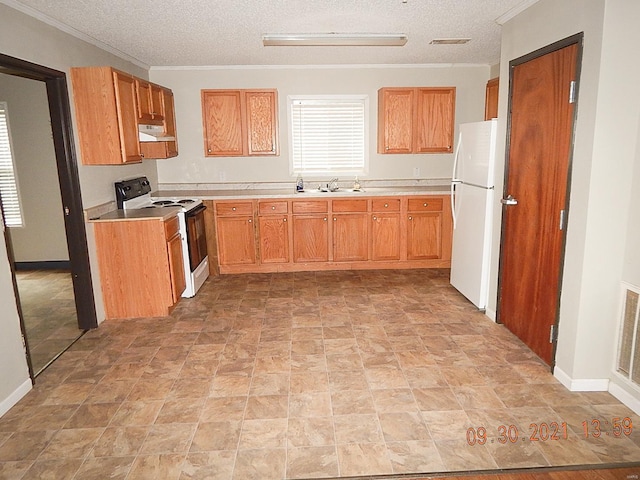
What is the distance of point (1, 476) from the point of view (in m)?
2.10

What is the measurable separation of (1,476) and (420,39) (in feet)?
14.3

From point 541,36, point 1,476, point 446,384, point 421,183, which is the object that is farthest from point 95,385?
point 421,183

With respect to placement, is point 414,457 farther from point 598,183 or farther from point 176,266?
point 176,266

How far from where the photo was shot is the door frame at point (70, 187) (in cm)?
344

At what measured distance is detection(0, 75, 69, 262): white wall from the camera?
524 cm

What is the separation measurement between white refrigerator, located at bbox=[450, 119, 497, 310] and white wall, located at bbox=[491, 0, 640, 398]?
105 cm

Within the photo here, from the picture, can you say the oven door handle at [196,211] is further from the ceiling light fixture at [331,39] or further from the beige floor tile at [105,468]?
the beige floor tile at [105,468]

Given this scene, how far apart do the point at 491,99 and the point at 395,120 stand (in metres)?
1.17

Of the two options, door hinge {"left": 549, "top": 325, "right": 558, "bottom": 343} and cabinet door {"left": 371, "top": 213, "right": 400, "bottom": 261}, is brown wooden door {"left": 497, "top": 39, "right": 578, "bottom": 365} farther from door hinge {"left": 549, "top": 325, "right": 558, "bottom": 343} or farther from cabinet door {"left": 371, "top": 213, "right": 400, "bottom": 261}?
cabinet door {"left": 371, "top": 213, "right": 400, "bottom": 261}

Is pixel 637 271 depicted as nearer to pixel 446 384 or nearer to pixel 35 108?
pixel 446 384

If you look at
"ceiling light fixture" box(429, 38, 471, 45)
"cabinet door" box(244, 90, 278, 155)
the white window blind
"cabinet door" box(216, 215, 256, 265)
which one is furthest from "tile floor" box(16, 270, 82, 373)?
"ceiling light fixture" box(429, 38, 471, 45)

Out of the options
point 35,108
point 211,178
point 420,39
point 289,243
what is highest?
point 420,39

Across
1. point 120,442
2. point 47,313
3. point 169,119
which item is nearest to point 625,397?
point 120,442

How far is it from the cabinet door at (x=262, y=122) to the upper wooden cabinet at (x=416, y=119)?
1.31m
